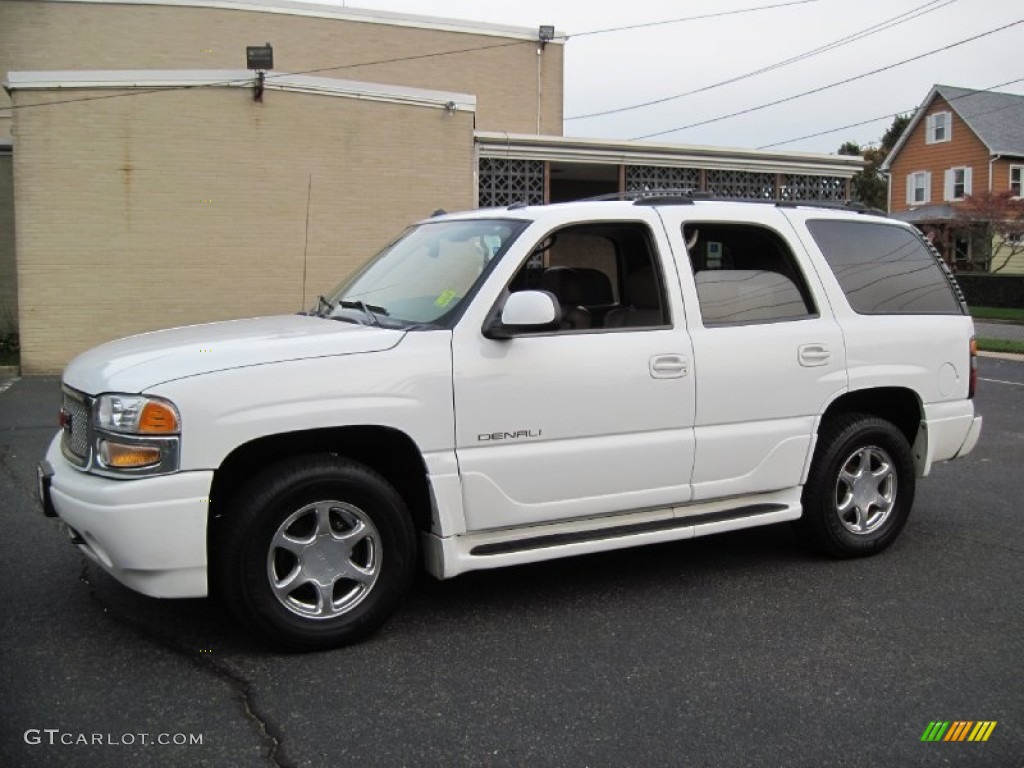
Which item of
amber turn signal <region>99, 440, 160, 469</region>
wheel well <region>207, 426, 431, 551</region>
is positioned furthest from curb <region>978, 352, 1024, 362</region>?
amber turn signal <region>99, 440, 160, 469</region>

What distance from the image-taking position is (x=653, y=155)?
17.3 m

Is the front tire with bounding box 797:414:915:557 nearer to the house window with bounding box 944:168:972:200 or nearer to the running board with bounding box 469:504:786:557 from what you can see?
the running board with bounding box 469:504:786:557

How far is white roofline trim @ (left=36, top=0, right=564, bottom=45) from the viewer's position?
20.0m

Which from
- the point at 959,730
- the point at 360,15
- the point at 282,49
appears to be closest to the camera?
the point at 959,730

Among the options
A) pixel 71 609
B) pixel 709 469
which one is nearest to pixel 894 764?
pixel 709 469

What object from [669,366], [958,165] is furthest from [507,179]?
[958,165]

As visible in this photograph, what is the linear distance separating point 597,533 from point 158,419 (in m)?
2.02

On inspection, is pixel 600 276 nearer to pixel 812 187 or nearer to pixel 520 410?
pixel 520 410

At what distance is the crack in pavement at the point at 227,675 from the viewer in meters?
3.24

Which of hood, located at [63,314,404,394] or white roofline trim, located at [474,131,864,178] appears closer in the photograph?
hood, located at [63,314,404,394]

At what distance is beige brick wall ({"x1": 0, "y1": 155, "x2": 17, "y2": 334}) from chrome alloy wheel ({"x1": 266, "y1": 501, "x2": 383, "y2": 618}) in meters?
14.2

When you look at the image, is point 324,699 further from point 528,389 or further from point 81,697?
point 528,389

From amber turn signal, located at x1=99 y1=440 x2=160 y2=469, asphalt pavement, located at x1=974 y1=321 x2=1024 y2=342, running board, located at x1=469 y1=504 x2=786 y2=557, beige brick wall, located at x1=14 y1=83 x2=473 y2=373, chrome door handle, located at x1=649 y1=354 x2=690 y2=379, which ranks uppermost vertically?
beige brick wall, located at x1=14 y1=83 x2=473 y2=373

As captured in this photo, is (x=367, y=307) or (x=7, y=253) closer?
(x=367, y=307)
